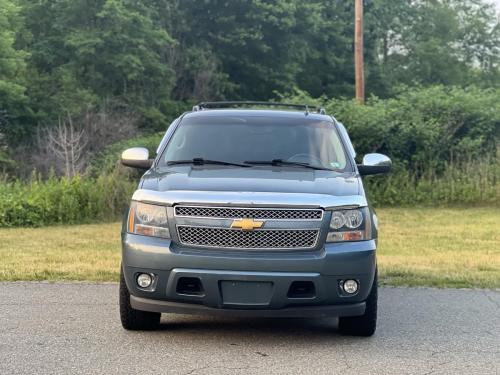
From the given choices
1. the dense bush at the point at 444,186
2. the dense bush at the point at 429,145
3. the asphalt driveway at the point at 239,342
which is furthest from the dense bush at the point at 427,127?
the asphalt driveway at the point at 239,342

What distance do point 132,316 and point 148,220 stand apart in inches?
35.0

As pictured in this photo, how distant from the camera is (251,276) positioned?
5.30 metres

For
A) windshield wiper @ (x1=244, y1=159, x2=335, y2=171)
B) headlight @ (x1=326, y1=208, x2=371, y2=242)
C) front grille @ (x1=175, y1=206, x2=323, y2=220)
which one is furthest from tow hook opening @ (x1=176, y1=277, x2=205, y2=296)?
windshield wiper @ (x1=244, y1=159, x2=335, y2=171)

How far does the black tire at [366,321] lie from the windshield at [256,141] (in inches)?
47.6

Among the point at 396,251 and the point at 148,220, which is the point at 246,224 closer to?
the point at 148,220

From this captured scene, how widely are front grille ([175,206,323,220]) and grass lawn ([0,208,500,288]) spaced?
3.38 metres

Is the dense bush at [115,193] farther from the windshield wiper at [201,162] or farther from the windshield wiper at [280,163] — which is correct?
the windshield wiper at [201,162]

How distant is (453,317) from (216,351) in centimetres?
247

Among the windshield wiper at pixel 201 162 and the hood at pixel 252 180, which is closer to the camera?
the hood at pixel 252 180

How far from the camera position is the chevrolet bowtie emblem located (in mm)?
5391

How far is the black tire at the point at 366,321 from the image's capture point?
19.4 ft

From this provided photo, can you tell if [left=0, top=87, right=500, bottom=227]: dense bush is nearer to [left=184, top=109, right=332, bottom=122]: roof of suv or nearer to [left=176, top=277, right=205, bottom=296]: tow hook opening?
[left=184, top=109, right=332, bottom=122]: roof of suv

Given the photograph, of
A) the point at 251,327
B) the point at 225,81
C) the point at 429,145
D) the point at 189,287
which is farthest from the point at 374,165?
the point at 225,81

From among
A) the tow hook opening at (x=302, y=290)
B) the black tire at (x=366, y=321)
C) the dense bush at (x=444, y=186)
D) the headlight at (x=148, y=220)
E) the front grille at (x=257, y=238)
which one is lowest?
the dense bush at (x=444, y=186)
